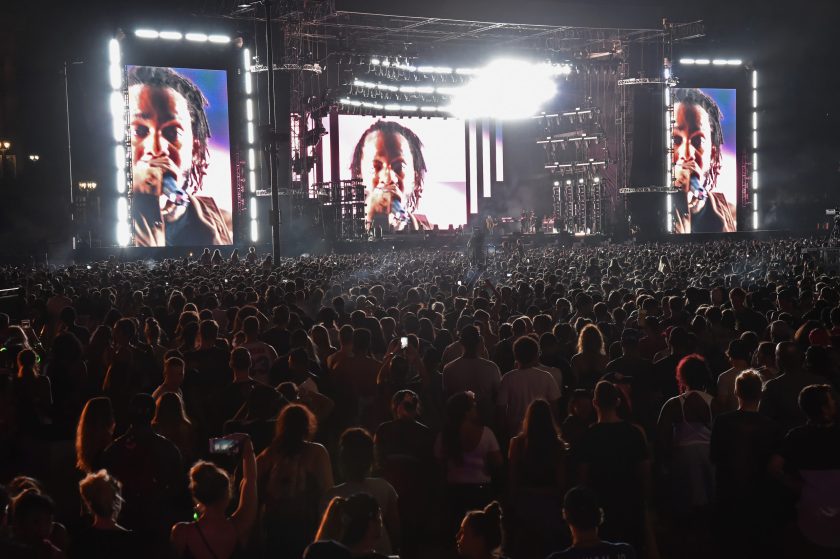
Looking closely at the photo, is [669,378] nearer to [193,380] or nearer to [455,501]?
[455,501]

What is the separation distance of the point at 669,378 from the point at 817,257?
23.1 metres

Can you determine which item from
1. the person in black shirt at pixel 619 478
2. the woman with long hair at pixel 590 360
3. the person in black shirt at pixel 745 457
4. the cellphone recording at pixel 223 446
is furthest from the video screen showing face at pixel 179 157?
the cellphone recording at pixel 223 446

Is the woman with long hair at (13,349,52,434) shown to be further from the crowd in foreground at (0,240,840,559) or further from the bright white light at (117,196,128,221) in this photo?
the bright white light at (117,196,128,221)

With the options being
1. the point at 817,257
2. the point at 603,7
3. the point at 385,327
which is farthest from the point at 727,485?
the point at 603,7

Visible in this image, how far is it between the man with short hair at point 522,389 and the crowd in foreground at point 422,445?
2 cm

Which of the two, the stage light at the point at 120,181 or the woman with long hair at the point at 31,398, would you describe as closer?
the woman with long hair at the point at 31,398

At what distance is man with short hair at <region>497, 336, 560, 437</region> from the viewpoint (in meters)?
8.11

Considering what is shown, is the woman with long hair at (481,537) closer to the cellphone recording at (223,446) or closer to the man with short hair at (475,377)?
the cellphone recording at (223,446)

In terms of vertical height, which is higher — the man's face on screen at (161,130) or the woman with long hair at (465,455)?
the man's face on screen at (161,130)

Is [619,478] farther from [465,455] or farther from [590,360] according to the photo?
[590,360]

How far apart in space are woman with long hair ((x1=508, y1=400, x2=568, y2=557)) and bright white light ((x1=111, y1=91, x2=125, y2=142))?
40.7 meters

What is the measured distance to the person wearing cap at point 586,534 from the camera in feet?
15.6

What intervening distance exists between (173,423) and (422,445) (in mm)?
1686

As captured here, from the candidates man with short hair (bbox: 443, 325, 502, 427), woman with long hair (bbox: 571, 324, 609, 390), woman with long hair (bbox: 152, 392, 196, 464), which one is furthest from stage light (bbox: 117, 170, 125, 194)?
woman with long hair (bbox: 152, 392, 196, 464)
